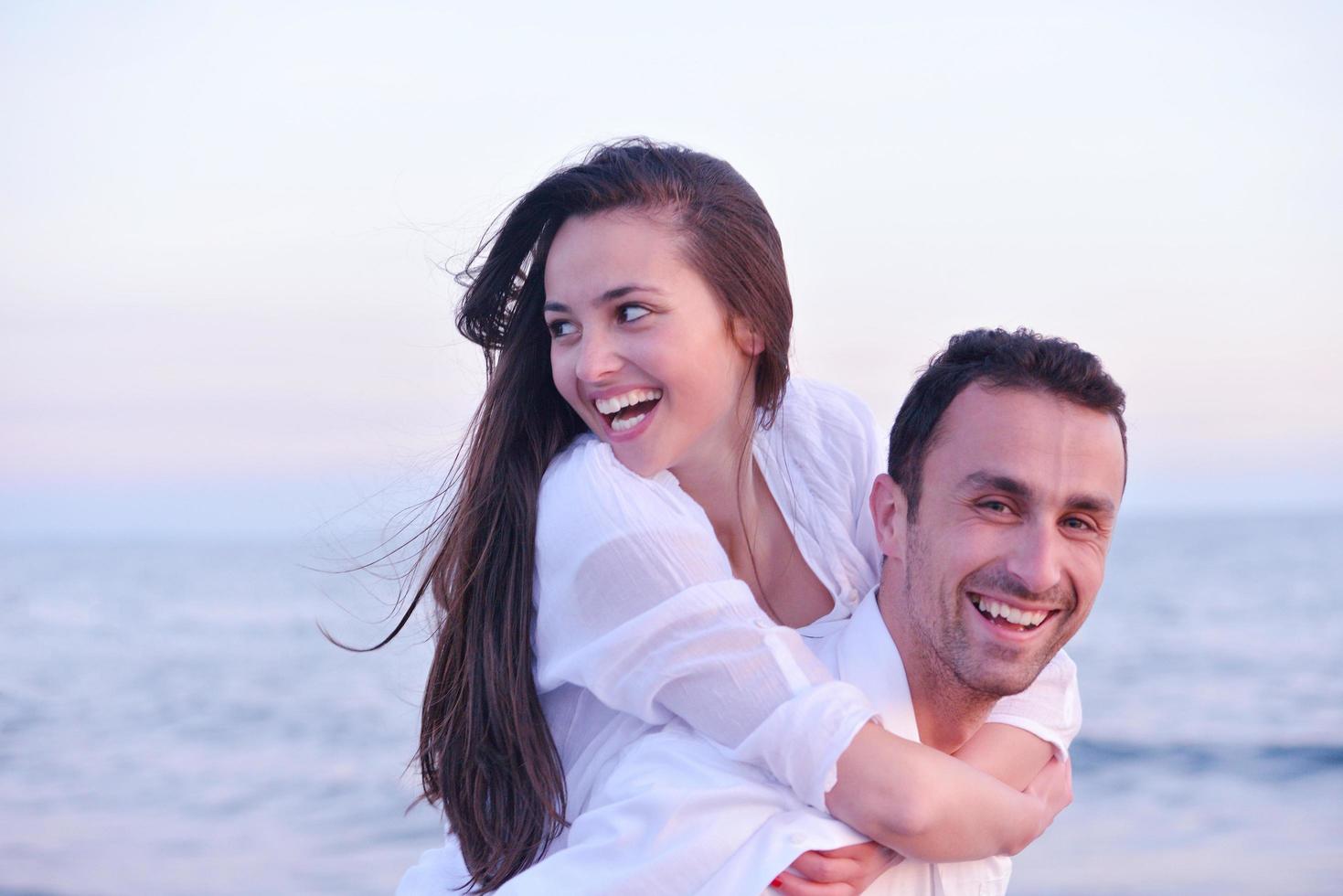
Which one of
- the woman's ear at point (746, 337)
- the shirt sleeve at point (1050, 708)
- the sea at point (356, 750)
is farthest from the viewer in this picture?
the sea at point (356, 750)

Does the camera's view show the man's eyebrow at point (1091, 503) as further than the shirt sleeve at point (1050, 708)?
No

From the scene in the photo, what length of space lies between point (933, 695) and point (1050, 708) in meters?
0.34

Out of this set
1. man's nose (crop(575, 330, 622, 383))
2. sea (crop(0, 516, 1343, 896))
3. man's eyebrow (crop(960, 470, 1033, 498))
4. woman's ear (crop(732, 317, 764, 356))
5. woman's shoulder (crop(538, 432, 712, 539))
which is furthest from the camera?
sea (crop(0, 516, 1343, 896))

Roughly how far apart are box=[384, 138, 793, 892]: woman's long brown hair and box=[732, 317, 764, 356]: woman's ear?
2 cm

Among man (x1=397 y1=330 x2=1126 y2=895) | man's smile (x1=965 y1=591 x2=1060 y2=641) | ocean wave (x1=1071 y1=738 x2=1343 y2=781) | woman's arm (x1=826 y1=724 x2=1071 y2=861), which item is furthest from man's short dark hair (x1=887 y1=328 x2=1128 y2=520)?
ocean wave (x1=1071 y1=738 x2=1343 y2=781)

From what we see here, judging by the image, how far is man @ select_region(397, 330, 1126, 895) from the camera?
108 inches

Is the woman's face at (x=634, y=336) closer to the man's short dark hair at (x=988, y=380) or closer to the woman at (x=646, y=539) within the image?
the woman at (x=646, y=539)

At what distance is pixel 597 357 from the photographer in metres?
3.25

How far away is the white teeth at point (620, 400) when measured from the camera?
3332mm

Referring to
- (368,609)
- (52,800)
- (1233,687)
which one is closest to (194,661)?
(368,609)

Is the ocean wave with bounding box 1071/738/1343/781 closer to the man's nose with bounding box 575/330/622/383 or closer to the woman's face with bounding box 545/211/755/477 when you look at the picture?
the woman's face with bounding box 545/211/755/477

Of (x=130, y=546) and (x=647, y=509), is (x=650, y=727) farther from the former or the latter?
(x=130, y=546)

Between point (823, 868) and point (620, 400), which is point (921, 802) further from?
point (620, 400)

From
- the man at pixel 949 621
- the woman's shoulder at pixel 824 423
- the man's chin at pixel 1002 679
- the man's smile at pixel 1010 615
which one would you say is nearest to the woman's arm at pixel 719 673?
the man at pixel 949 621
